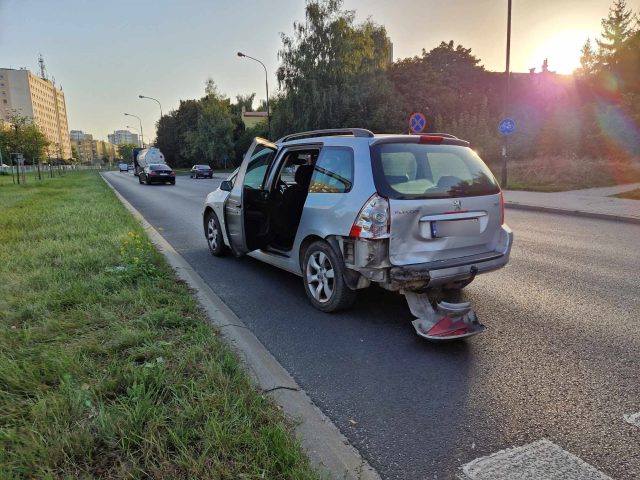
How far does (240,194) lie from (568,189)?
15880mm

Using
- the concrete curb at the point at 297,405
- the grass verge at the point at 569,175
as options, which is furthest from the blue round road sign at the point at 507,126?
the concrete curb at the point at 297,405

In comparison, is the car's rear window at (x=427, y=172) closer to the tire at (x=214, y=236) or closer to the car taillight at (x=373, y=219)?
the car taillight at (x=373, y=219)

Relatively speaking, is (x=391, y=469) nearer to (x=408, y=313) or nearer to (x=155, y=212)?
(x=408, y=313)

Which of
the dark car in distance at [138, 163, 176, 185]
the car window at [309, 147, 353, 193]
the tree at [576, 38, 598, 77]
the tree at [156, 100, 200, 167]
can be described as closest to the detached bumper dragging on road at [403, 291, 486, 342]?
the car window at [309, 147, 353, 193]

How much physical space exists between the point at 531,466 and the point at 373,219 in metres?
2.10

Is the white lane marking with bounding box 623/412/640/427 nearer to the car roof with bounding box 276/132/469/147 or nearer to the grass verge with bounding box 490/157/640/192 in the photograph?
the car roof with bounding box 276/132/469/147

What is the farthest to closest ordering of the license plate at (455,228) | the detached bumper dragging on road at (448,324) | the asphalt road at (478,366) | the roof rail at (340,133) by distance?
the roof rail at (340,133)
the license plate at (455,228)
the detached bumper dragging on road at (448,324)
the asphalt road at (478,366)

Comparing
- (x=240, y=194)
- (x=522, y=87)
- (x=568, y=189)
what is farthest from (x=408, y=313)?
(x=522, y=87)

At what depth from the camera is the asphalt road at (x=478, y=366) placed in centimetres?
235

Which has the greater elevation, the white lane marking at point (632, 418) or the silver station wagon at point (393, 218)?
the silver station wagon at point (393, 218)

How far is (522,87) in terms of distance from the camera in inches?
1853

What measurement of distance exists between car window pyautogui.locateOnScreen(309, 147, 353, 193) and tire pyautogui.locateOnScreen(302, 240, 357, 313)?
570mm

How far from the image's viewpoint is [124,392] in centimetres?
250

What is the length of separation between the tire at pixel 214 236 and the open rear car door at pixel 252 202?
880 millimetres
